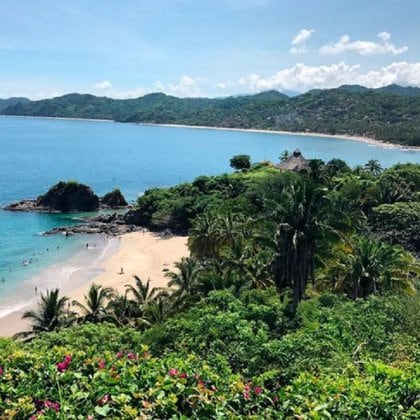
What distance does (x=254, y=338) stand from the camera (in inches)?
640

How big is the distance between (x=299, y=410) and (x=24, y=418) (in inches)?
169

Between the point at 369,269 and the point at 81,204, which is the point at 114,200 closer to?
the point at 81,204

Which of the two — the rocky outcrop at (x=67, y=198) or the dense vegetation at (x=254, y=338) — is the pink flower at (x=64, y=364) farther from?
the rocky outcrop at (x=67, y=198)

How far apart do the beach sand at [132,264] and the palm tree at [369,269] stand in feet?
74.0

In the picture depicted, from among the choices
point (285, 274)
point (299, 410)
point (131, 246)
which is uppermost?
point (299, 410)

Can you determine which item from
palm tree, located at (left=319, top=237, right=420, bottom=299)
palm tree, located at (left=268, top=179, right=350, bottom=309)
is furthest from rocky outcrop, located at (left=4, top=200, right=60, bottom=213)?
palm tree, located at (left=268, top=179, right=350, bottom=309)

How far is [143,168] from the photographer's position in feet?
447

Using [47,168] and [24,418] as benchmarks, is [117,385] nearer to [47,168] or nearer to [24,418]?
[24,418]

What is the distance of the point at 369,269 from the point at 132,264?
32095 mm

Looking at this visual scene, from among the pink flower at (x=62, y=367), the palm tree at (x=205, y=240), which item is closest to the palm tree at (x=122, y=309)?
the palm tree at (x=205, y=240)

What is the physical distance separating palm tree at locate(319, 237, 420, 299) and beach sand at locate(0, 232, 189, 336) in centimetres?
2257

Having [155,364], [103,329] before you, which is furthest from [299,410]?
[103,329]

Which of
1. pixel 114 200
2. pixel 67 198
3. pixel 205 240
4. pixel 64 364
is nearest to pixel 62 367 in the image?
pixel 64 364

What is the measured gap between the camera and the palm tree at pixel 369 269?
2583 cm
